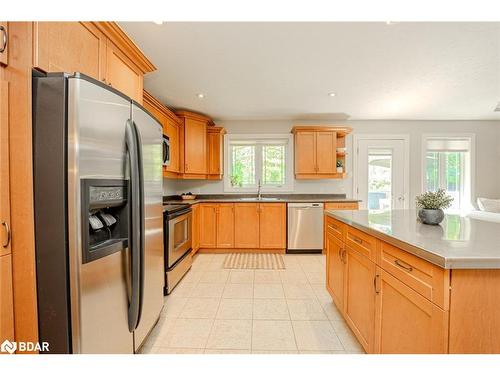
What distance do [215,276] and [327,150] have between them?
2821 mm

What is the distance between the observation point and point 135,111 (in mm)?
1274

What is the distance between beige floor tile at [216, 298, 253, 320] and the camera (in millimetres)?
1944

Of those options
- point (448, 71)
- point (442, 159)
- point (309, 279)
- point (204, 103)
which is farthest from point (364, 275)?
point (442, 159)

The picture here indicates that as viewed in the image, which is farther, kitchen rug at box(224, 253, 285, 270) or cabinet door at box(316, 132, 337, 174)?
cabinet door at box(316, 132, 337, 174)

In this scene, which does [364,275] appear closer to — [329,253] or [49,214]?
[329,253]

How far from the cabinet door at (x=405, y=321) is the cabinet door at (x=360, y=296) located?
67 millimetres

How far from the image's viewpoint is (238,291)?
243cm

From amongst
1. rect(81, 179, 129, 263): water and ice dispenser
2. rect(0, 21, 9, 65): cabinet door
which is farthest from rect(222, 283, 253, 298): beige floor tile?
rect(0, 21, 9, 65): cabinet door

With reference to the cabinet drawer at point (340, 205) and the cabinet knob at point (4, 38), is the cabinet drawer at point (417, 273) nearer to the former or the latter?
the cabinet knob at point (4, 38)

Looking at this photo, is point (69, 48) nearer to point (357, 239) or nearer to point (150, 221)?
point (150, 221)

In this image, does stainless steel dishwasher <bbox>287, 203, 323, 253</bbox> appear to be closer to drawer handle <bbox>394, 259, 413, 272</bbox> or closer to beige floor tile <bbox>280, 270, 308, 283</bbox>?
beige floor tile <bbox>280, 270, 308, 283</bbox>

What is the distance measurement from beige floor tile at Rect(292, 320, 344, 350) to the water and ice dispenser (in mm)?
1376

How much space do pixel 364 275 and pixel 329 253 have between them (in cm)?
69

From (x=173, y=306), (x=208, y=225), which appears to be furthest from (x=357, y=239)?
(x=208, y=225)
